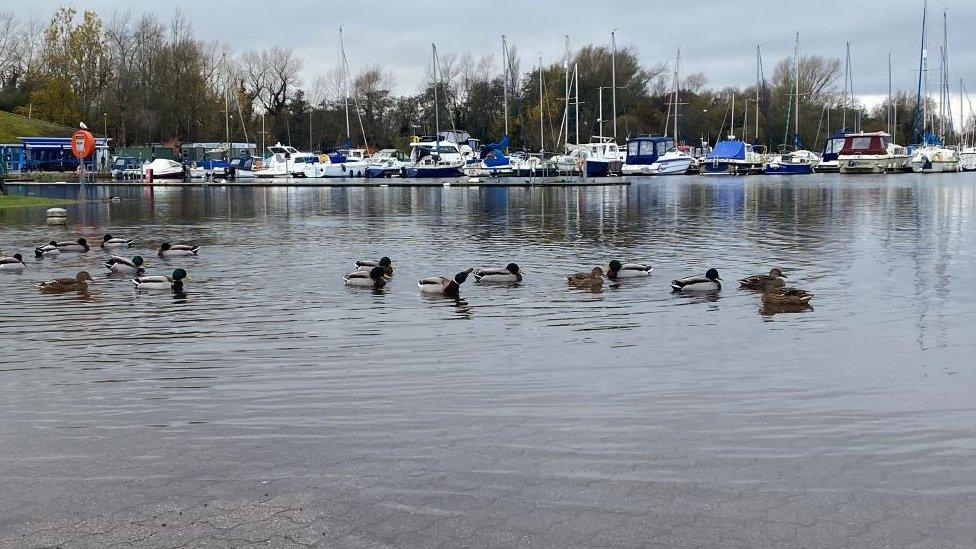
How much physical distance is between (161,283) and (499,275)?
602 cm

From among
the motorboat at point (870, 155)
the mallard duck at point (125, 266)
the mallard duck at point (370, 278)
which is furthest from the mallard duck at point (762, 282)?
the motorboat at point (870, 155)

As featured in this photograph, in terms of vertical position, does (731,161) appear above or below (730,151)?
below

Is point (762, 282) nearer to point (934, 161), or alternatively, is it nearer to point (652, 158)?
point (652, 158)

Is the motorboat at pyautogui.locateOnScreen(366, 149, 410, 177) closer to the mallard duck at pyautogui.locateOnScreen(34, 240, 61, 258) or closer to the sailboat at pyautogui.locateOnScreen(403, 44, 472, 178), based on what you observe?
the sailboat at pyautogui.locateOnScreen(403, 44, 472, 178)

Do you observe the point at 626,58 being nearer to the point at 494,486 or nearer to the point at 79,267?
the point at 79,267

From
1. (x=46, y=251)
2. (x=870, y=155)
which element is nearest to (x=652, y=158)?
(x=870, y=155)

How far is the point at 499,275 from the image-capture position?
63.2ft

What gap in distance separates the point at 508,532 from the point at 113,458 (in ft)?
11.2

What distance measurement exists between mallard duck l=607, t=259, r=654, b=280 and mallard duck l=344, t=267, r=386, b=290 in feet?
13.7

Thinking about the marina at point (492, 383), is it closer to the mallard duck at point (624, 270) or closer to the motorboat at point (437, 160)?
the mallard duck at point (624, 270)

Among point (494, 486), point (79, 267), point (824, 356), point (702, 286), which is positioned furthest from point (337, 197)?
point (494, 486)

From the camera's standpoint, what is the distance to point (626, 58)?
113 metres

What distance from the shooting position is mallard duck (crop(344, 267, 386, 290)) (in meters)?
18.8

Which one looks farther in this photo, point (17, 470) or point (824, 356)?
point (824, 356)
